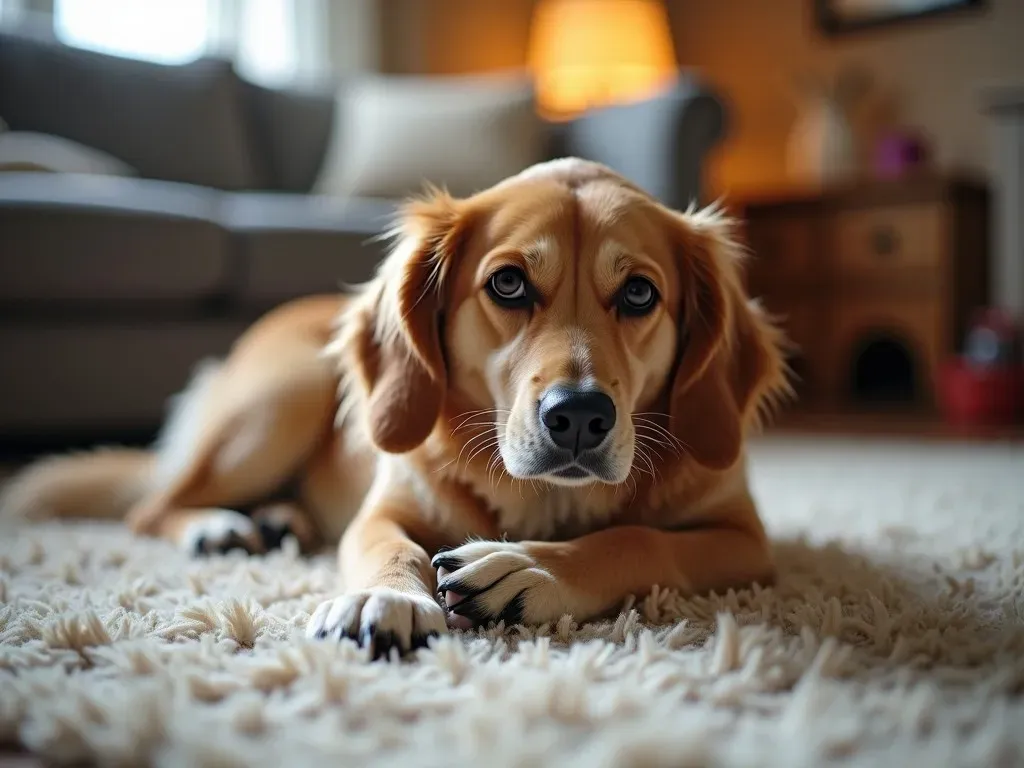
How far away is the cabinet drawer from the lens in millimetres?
4570

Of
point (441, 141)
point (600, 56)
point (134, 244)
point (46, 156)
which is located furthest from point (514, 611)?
point (600, 56)

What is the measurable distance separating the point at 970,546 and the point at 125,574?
142cm

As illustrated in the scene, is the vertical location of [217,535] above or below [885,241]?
below

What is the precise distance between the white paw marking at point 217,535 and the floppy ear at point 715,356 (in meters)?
0.82

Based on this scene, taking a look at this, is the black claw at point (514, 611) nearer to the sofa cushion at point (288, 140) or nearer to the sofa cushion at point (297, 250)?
the sofa cushion at point (297, 250)

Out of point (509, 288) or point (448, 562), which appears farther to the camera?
point (509, 288)

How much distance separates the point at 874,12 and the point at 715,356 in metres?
4.70

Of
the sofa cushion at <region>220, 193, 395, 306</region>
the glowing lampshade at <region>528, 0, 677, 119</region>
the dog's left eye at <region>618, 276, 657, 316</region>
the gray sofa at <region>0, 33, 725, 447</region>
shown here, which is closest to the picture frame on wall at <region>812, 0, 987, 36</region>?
the glowing lampshade at <region>528, 0, 677, 119</region>

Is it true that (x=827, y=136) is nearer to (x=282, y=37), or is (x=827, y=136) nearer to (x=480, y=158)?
(x=480, y=158)

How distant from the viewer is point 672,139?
3.17 m

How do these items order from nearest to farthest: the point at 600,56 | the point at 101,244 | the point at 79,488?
the point at 79,488 → the point at 101,244 → the point at 600,56

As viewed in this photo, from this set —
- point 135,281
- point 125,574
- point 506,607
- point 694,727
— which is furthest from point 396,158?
point 694,727

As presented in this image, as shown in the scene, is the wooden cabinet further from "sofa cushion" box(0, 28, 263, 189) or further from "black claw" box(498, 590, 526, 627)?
"black claw" box(498, 590, 526, 627)

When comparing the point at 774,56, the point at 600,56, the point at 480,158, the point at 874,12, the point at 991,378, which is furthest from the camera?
the point at 774,56
